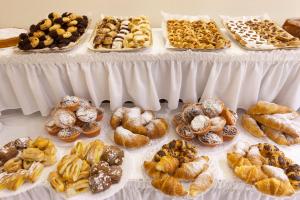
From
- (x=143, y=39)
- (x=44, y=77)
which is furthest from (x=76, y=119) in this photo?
(x=143, y=39)

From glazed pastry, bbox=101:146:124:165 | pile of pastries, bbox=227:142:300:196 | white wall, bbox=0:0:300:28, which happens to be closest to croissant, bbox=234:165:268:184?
pile of pastries, bbox=227:142:300:196

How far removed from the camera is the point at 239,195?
42.0 inches

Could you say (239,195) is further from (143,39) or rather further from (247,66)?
(143,39)

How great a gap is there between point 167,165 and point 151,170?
0.07m

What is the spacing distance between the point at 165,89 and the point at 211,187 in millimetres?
547

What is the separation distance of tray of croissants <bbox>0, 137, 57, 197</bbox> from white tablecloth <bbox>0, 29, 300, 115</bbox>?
0.94 feet

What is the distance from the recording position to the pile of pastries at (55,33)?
1.22 m

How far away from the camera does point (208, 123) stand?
46.6 inches

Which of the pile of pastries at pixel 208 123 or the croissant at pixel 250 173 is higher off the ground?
the pile of pastries at pixel 208 123

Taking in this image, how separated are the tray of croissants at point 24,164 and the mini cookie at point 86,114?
6.5 inches

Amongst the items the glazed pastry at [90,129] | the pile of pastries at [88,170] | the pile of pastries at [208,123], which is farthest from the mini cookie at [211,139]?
the glazed pastry at [90,129]

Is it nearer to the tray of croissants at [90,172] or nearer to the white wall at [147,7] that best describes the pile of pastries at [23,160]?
the tray of croissants at [90,172]

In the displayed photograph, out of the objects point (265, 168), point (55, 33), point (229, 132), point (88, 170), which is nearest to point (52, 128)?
point (88, 170)

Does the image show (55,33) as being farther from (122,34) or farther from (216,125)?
(216,125)
